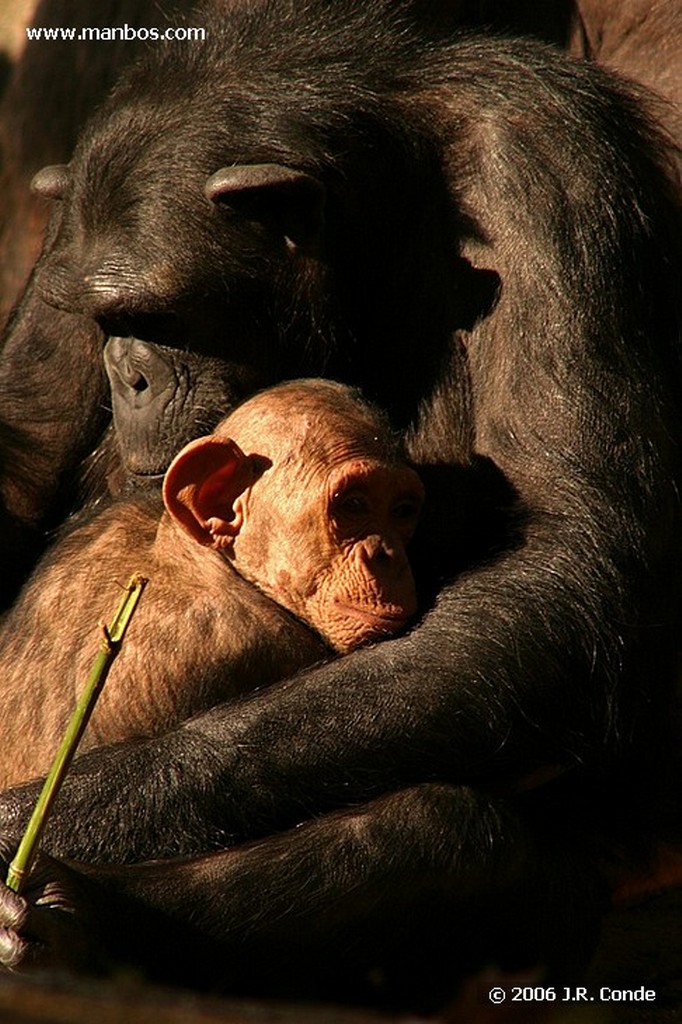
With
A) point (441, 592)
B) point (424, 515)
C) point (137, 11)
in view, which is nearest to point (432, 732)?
point (441, 592)

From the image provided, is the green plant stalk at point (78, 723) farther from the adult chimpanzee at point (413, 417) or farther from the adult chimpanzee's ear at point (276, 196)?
the adult chimpanzee's ear at point (276, 196)

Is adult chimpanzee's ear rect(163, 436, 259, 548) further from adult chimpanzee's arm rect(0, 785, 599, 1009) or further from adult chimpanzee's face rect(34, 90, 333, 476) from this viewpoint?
adult chimpanzee's arm rect(0, 785, 599, 1009)

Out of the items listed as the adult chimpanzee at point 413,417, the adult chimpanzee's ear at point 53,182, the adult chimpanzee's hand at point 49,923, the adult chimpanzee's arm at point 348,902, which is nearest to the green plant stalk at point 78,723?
the adult chimpanzee's hand at point 49,923

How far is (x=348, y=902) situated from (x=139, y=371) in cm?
163

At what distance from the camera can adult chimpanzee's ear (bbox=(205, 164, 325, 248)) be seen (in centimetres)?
468

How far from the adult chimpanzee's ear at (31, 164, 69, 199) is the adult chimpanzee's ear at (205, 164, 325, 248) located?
685 mm

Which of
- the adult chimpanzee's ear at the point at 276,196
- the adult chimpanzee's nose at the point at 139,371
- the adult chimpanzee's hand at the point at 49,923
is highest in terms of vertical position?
the adult chimpanzee's ear at the point at 276,196

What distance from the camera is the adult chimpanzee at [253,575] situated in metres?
4.46

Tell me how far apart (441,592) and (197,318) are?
3.36 ft

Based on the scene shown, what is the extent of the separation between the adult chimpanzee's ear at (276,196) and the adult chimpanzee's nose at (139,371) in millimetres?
457

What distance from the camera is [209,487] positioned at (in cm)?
455

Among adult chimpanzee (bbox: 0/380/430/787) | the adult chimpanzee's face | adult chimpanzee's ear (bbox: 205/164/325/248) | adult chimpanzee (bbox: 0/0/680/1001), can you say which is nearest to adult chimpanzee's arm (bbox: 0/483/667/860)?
adult chimpanzee (bbox: 0/0/680/1001)

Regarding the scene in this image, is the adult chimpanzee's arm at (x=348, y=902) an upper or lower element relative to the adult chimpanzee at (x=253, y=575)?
lower

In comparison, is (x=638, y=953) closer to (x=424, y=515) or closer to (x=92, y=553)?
(x=424, y=515)
